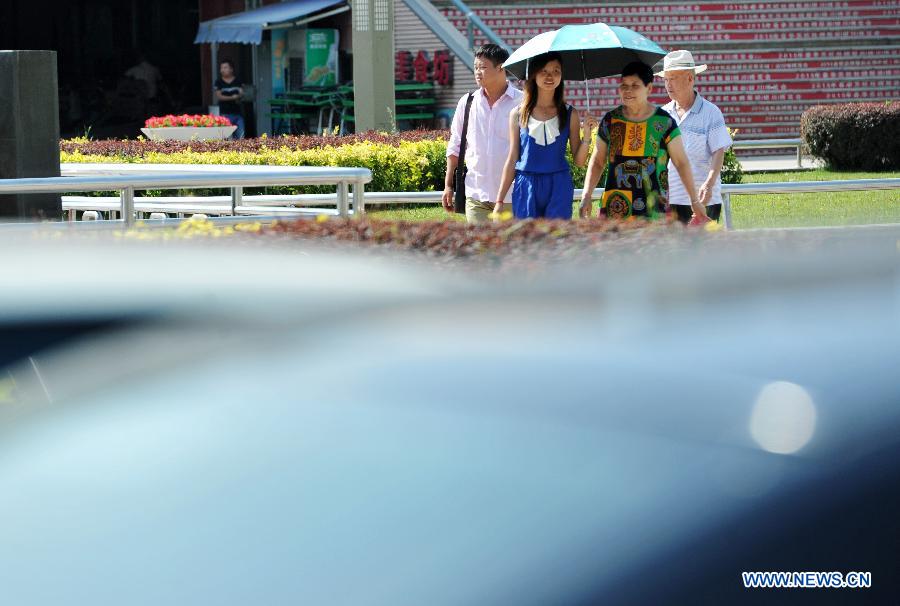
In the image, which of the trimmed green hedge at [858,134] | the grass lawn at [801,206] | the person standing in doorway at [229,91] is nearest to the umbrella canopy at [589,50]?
the grass lawn at [801,206]

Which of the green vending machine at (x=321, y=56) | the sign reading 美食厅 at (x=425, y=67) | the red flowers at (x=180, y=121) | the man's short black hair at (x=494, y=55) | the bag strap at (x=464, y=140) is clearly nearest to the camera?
the man's short black hair at (x=494, y=55)

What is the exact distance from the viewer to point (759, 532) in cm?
170

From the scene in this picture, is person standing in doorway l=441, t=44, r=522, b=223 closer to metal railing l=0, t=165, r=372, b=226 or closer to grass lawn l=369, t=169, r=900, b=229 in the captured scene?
grass lawn l=369, t=169, r=900, b=229

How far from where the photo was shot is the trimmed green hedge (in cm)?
1691

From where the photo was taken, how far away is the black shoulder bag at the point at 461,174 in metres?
6.88

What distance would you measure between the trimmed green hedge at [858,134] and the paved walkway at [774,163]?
714 millimetres

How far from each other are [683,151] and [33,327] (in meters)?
4.39

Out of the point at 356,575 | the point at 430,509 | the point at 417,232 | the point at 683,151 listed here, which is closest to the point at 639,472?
the point at 430,509

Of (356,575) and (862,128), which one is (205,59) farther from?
(356,575)

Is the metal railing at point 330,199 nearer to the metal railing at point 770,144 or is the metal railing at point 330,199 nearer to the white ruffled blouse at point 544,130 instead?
the white ruffled blouse at point 544,130

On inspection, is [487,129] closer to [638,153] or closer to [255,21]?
[638,153]

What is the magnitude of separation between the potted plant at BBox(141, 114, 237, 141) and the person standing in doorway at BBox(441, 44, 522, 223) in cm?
1043

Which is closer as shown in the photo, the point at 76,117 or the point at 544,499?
the point at 544,499
